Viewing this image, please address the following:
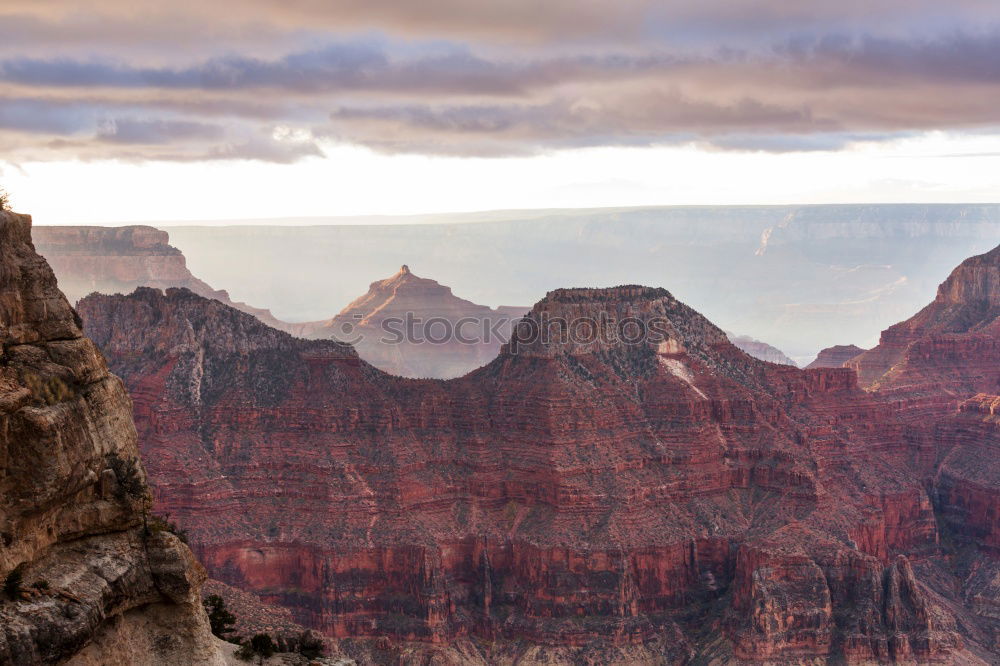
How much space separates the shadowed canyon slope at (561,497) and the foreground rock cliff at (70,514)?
7080cm

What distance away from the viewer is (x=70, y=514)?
39844 mm

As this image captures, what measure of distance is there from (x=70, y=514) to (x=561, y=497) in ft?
268

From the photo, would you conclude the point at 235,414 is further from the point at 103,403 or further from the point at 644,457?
the point at 103,403

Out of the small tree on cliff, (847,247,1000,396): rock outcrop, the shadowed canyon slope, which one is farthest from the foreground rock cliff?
(847,247,1000,396): rock outcrop

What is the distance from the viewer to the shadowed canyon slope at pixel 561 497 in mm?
112062

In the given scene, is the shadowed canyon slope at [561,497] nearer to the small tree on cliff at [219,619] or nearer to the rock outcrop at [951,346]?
the rock outcrop at [951,346]

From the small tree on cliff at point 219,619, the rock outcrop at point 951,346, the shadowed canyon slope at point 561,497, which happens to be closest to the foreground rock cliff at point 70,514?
the small tree on cliff at point 219,619

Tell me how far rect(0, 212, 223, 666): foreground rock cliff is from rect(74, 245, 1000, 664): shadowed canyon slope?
70.8m

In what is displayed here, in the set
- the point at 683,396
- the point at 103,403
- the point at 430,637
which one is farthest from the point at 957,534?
the point at 103,403

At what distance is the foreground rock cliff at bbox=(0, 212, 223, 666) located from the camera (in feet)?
123

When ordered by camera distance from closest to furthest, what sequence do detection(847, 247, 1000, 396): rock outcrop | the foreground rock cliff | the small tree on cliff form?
the foreground rock cliff, the small tree on cliff, detection(847, 247, 1000, 396): rock outcrop

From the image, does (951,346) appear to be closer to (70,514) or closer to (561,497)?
(561,497)

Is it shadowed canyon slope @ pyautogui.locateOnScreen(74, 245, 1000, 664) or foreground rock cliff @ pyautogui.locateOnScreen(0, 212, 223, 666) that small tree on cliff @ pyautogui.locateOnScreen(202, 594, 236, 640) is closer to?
foreground rock cliff @ pyautogui.locateOnScreen(0, 212, 223, 666)

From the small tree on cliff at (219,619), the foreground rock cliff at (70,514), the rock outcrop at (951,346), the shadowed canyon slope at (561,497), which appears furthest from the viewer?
the rock outcrop at (951,346)
